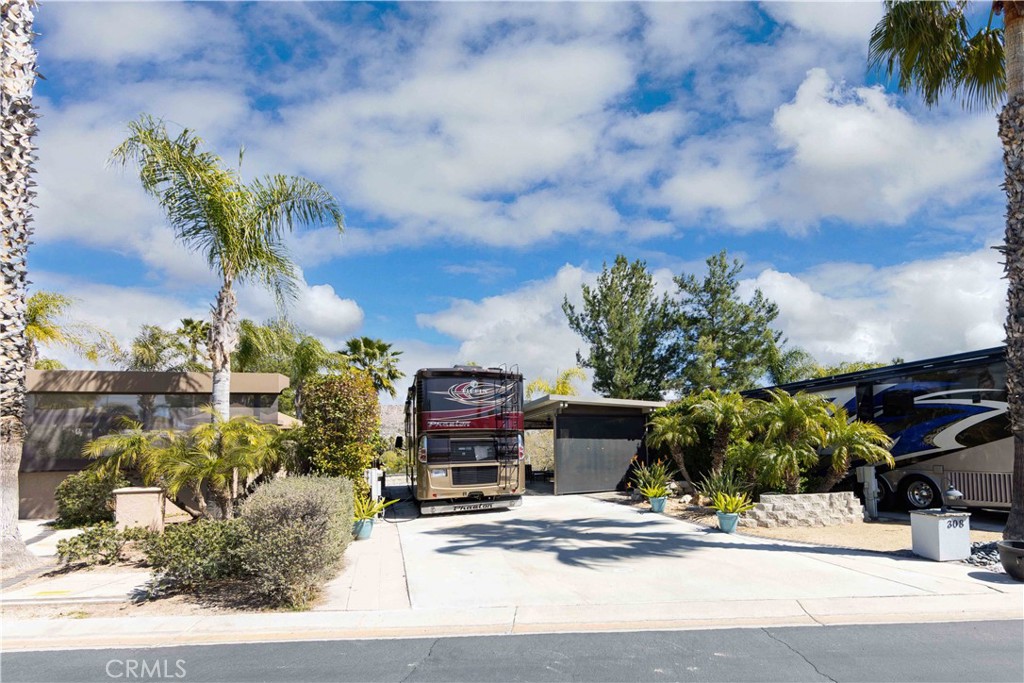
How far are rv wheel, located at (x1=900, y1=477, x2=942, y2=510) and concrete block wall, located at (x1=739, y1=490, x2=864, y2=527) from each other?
1.90 meters

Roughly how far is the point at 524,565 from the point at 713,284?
2410 centimetres

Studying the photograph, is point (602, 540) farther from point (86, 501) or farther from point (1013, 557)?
point (86, 501)

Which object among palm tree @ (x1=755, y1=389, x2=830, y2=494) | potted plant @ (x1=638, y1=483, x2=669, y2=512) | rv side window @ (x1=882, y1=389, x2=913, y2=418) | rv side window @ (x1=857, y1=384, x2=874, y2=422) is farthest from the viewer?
rv side window @ (x1=857, y1=384, x2=874, y2=422)

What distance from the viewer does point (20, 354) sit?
9102 mm

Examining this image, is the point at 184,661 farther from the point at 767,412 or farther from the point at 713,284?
the point at 713,284

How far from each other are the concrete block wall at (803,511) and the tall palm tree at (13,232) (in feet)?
39.9

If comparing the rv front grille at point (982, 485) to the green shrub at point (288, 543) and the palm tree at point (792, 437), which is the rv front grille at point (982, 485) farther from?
the green shrub at point (288, 543)

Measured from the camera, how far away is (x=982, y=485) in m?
12.6

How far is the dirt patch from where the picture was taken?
10.4m

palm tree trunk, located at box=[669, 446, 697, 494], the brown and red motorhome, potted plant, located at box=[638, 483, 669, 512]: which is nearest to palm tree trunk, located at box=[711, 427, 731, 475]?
palm tree trunk, located at box=[669, 446, 697, 494]

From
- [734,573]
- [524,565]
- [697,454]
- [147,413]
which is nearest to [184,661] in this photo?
[524,565]

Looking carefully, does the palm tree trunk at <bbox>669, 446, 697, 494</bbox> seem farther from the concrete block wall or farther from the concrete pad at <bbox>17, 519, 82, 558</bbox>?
the concrete pad at <bbox>17, 519, 82, 558</bbox>

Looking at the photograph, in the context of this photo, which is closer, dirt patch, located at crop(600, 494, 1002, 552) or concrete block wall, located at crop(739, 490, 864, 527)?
dirt patch, located at crop(600, 494, 1002, 552)

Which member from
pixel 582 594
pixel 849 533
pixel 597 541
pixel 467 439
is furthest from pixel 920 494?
pixel 582 594
